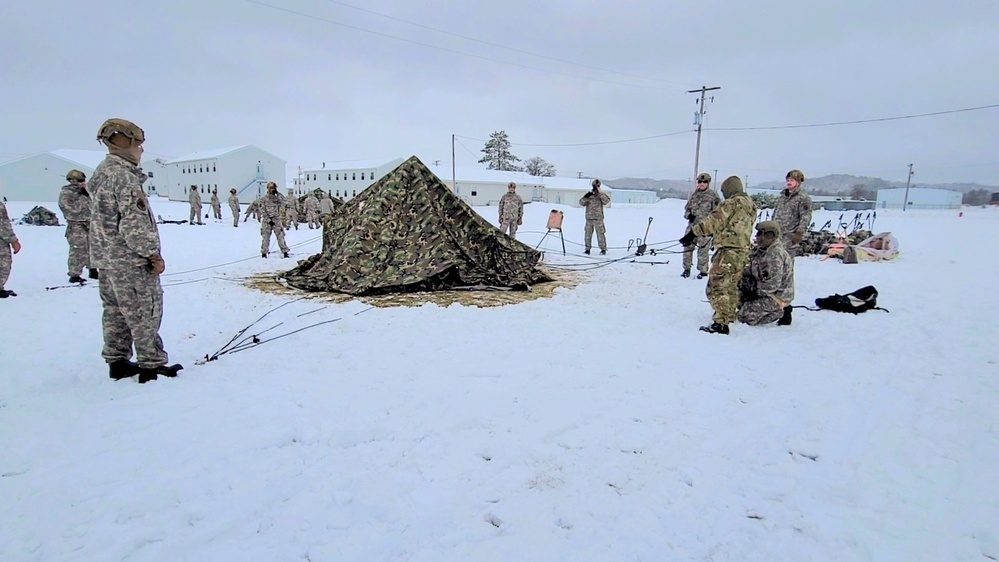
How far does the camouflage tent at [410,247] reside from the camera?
733 cm

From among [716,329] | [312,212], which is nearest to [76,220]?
[716,329]

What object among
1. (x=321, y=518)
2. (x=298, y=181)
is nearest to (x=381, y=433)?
(x=321, y=518)

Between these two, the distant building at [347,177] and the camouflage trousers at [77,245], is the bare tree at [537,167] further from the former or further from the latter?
the camouflage trousers at [77,245]

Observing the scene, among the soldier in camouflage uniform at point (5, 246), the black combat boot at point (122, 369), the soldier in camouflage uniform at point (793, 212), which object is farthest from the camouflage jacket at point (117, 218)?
the soldier in camouflage uniform at point (793, 212)

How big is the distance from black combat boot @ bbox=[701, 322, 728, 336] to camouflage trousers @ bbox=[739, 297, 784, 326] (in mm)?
547

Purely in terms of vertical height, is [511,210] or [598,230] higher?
[511,210]

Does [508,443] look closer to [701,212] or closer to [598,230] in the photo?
[701,212]

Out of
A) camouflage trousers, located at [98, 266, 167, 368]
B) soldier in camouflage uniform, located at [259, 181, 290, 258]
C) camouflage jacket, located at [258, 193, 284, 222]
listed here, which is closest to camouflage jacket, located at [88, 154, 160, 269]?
camouflage trousers, located at [98, 266, 167, 368]

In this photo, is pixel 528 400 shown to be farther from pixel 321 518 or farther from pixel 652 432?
pixel 321 518

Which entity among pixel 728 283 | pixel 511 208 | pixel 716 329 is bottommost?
pixel 716 329

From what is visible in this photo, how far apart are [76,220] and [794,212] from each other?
1084cm

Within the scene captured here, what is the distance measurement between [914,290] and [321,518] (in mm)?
8876

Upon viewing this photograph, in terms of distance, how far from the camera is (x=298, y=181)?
5584 centimetres

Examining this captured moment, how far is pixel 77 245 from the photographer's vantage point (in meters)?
7.30
